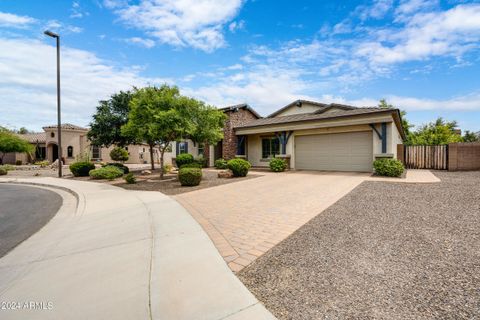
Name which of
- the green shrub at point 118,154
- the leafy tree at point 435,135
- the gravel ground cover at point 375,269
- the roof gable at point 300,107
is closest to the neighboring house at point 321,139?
the roof gable at point 300,107

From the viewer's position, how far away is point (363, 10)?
10.2 m

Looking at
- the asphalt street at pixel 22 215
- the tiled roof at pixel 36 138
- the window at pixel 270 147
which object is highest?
the tiled roof at pixel 36 138

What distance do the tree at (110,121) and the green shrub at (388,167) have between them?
1656cm

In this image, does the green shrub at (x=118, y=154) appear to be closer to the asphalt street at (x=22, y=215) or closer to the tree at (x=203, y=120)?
the asphalt street at (x=22, y=215)

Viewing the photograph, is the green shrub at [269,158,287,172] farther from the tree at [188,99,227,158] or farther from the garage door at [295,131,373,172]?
the tree at [188,99,227,158]

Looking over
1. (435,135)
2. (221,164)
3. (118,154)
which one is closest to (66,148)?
(118,154)

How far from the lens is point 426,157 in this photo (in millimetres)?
15344

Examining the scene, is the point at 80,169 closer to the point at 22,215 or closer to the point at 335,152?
the point at 22,215

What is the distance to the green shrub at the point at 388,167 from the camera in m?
11.4

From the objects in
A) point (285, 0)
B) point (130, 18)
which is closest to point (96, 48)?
point (130, 18)

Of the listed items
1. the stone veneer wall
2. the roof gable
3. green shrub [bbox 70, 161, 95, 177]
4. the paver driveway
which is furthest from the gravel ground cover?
the roof gable

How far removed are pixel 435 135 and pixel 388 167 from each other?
21.3 metres

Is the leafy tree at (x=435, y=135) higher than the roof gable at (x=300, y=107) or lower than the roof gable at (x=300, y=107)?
lower

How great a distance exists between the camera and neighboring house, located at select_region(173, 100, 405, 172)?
Answer: 1302 cm
